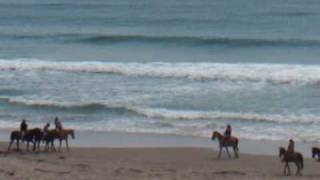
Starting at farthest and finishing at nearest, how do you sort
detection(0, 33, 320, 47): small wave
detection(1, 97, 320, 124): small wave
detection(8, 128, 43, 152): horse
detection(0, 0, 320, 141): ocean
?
1. detection(0, 33, 320, 47): small wave
2. detection(0, 0, 320, 141): ocean
3. detection(1, 97, 320, 124): small wave
4. detection(8, 128, 43, 152): horse

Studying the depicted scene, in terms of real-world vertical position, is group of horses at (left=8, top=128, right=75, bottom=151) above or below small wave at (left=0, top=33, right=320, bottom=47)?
below

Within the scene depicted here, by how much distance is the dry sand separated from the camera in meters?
23.4

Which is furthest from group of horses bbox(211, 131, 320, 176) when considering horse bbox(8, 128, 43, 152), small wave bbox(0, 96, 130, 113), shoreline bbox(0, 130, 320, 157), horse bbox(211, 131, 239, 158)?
small wave bbox(0, 96, 130, 113)

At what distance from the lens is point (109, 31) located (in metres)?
71.9

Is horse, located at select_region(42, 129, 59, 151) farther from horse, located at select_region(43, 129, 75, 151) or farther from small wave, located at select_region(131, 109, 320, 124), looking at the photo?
small wave, located at select_region(131, 109, 320, 124)

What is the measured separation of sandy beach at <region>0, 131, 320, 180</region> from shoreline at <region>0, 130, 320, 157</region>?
10 cm

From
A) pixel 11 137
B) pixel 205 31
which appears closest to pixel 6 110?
pixel 11 137

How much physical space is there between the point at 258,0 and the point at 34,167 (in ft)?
268

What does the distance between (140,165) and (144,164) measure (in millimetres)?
375

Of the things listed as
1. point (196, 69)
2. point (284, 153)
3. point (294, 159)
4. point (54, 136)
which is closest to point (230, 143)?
point (284, 153)

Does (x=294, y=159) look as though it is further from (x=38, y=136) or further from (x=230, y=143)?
(x=38, y=136)

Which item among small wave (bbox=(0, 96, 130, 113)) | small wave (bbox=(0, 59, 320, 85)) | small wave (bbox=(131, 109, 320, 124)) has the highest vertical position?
small wave (bbox=(0, 59, 320, 85))

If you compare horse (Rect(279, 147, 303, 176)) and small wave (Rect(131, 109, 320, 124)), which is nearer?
horse (Rect(279, 147, 303, 176))

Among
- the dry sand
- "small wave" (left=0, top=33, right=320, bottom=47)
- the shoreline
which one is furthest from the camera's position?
"small wave" (left=0, top=33, right=320, bottom=47)
